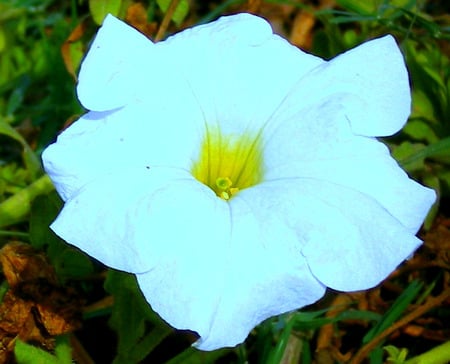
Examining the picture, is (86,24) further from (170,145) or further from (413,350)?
(413,350)

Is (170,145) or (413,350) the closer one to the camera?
(170,145)

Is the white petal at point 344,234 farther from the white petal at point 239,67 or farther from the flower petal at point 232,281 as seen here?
the white petal at point 239,67

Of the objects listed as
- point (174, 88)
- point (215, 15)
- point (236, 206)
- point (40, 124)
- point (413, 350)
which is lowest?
point (413, 350)

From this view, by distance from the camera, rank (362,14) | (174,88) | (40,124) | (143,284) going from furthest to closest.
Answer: (40,124) < (362,14) < (174,88) < (143,284)

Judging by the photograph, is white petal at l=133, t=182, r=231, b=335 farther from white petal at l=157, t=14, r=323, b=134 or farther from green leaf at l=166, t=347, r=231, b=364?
green leaf at l=166, t=347, r=231, b=364

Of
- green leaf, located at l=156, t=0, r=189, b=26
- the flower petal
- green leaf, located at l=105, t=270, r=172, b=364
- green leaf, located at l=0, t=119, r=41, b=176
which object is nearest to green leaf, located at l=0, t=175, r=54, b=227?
green leaf, located at l=0, t=119, r=41, b=176

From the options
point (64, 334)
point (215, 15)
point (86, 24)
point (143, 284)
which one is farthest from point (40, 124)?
point (143, 284)

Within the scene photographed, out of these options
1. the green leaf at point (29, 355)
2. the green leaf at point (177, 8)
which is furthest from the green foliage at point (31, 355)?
the green leaf at point (177, 8)
